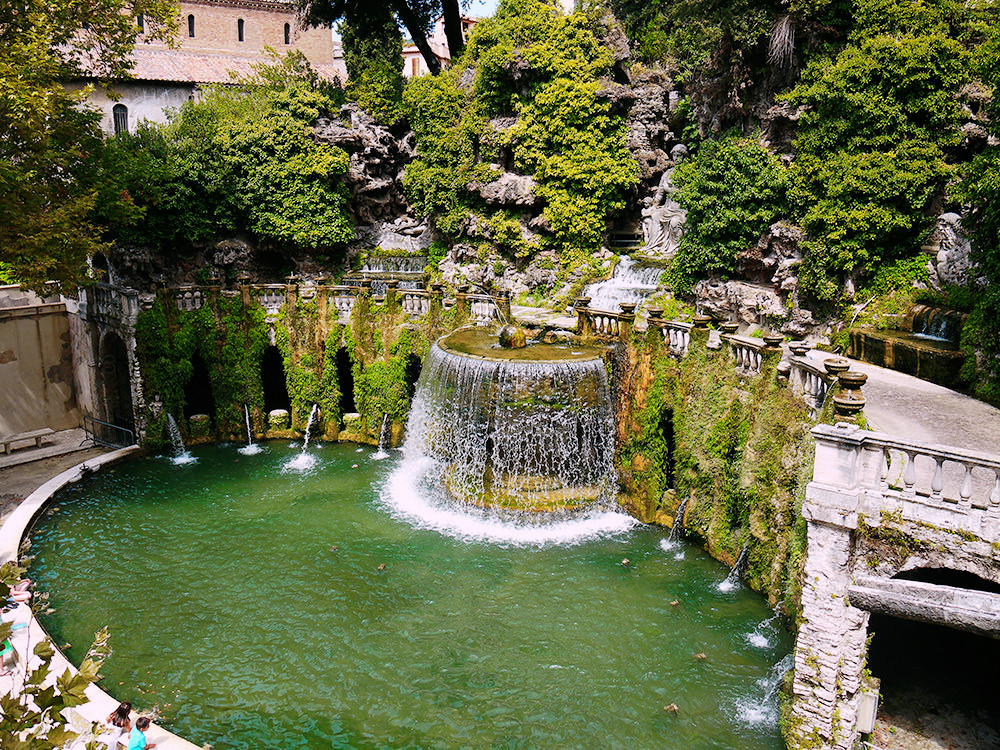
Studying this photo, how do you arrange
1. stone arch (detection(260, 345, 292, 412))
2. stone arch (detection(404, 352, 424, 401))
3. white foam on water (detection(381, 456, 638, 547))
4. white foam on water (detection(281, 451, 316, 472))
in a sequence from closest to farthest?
white foam on water (detection(381, 456, 638, 547)) < white foam on water (detection(281, 451, 316, 472)) < stone arch (detection(404, 352, 424, 401)) < stone arch (detection(260, 345, 292, 412))

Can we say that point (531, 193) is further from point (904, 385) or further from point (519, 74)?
point (904, 385)

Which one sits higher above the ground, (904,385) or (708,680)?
(904,385)

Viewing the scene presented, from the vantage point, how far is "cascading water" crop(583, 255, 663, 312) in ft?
80.6

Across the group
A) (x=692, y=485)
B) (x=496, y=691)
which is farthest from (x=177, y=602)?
(x=692, y=485)

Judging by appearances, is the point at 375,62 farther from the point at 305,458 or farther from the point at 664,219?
the point at 305,458

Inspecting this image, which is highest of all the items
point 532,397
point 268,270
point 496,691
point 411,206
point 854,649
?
point 411,206

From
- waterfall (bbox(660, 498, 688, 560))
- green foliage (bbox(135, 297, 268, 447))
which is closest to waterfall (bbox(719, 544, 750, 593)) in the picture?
waterfall (bbox(660, 498, 688, 560))

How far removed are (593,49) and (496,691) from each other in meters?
24.8

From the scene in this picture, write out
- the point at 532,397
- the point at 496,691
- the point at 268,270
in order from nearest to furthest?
the point at 496,691, the point at 532,397, the point at 268,270

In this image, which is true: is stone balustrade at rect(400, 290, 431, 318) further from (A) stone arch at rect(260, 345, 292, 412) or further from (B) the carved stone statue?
(B) the carved stone statue

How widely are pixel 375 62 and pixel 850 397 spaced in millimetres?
28354

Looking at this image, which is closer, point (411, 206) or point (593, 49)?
point (593, 49)

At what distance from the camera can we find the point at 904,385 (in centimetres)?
1465

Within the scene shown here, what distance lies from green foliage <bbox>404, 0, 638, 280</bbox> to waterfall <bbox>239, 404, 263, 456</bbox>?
11.3 meters
